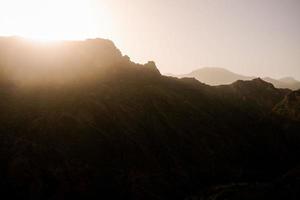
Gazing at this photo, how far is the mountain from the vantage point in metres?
38.1

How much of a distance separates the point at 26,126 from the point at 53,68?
46.7 ft

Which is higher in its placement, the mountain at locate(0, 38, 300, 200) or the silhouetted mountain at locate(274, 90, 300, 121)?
the silhouetted mountain at locate(274, 90, 300, 121)

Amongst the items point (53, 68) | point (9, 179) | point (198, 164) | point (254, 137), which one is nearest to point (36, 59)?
point (53, 68)

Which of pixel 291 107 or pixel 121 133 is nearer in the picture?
pixel 121 133

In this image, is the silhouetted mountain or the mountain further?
the silhouetted mountain

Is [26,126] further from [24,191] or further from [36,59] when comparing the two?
[36,59]

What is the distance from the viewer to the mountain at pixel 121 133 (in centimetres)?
3809

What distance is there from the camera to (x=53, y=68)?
54.7 metres

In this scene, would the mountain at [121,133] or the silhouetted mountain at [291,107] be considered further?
the silhouetted mountain at [291,107]

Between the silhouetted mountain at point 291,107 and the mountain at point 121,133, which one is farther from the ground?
the silhouetted mountain at point 291,107

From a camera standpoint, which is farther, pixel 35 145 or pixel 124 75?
pixel 124 75

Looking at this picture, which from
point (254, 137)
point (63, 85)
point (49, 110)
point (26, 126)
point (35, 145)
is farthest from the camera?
point (254, 137)

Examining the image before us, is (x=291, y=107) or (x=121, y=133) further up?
(x=291, y=107)

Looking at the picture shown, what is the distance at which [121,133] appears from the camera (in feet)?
150
